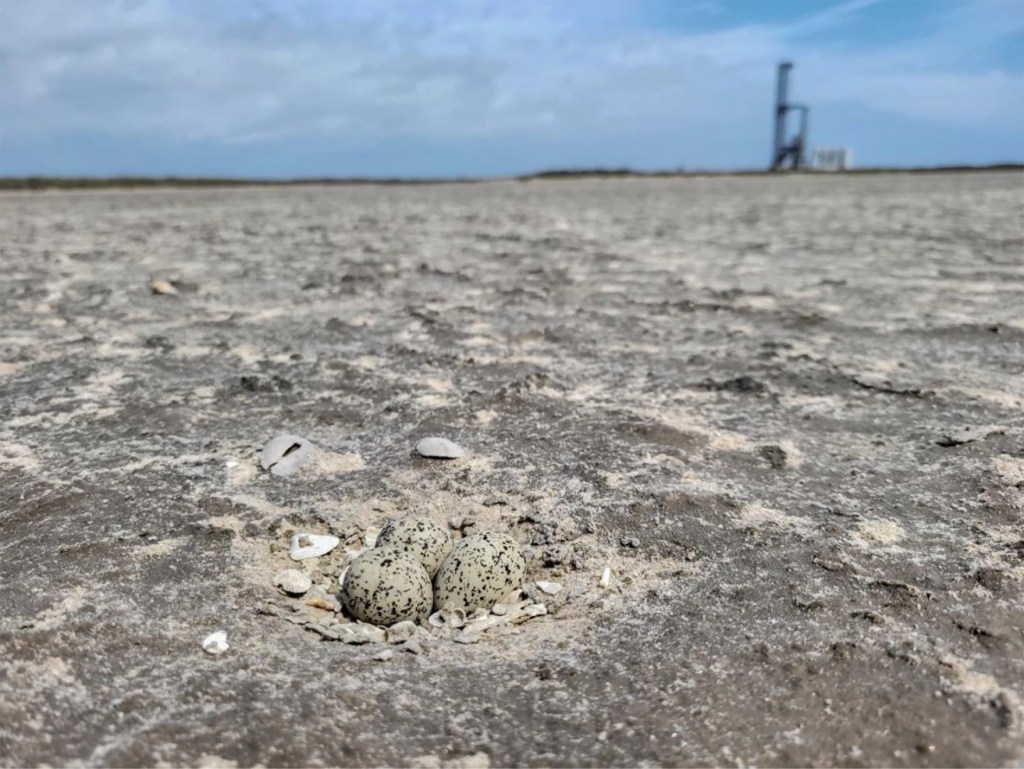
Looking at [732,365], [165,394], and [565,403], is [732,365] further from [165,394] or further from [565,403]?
[165,394]

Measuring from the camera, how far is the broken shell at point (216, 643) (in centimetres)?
198

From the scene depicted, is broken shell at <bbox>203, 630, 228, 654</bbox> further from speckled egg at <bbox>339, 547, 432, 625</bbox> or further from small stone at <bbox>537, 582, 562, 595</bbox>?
small stone at <bbox>537, 582, 562, 595</bbox>

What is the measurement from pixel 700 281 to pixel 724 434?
3.31 meters

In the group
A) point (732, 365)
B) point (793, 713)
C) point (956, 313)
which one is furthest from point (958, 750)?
point (956, 313)

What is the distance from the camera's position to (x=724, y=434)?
321cm

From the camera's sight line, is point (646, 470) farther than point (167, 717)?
Yes

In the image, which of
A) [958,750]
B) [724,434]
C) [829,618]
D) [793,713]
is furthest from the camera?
[724,434]

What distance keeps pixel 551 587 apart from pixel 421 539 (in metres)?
0.36

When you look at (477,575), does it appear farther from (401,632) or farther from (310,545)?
(310,545)

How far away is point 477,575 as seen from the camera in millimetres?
2221

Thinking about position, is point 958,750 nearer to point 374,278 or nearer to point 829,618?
point 829,618

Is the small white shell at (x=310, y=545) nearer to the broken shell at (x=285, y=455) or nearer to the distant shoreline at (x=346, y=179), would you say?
the broken shell at (x=285, y=455)

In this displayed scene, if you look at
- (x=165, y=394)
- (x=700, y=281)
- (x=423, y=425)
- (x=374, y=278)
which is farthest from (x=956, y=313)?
(x=165, y=394)

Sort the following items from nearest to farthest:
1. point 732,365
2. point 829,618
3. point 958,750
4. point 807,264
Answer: point 958,750
point 829,618
point 732,365
point 807,264
